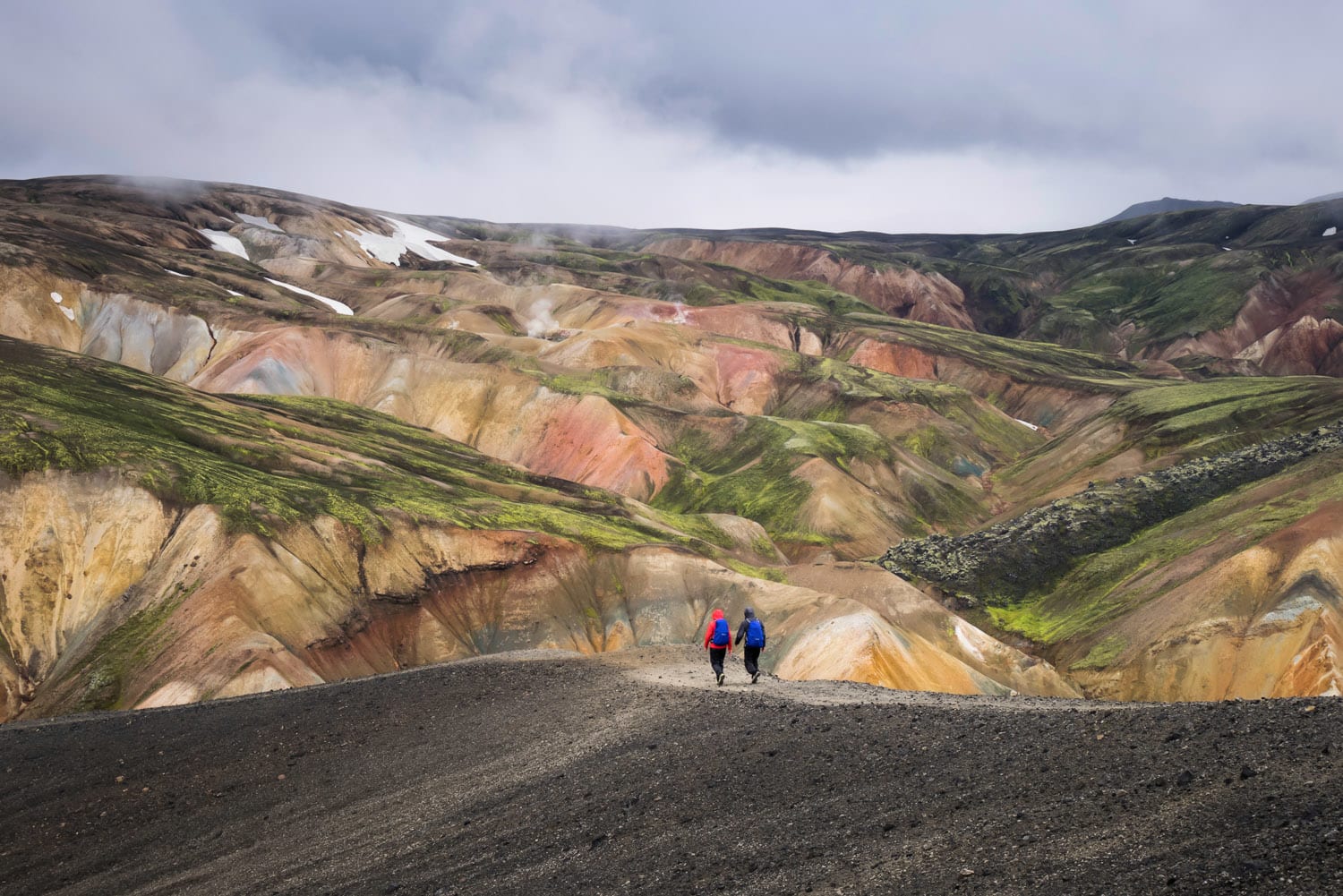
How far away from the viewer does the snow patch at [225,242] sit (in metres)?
186

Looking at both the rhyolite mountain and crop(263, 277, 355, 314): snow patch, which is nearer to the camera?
the rhyolite mountain

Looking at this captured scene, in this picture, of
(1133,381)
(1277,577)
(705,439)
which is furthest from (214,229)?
(1277,577)

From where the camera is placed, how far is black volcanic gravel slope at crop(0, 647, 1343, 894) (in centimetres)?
1031

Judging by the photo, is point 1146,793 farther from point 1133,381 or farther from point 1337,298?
point 1337,298

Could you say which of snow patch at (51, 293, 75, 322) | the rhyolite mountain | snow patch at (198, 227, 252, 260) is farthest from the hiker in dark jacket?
snow patch at (198, 227, 252, 260)

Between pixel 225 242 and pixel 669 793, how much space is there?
200 metres

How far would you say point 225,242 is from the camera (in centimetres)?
19038

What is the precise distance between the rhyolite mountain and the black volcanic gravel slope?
17.0 meters

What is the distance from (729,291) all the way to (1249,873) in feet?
596

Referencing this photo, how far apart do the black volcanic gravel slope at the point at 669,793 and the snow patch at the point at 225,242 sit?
583 ft

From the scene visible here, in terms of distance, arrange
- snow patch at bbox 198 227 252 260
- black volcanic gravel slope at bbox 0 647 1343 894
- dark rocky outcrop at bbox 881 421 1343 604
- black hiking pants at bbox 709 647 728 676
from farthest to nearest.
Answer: snow patch at bbox 198 227 252 260 → dark rocky outcrop at bbox 881 421 1343 604 → black hiking pants at bbox 709 647 728 676 → black volcanic gravel slope at bbox 0 647 1343 894

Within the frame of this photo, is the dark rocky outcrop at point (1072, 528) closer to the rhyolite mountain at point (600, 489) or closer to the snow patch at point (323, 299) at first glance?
the rhyolite mountain at point (600, 489)

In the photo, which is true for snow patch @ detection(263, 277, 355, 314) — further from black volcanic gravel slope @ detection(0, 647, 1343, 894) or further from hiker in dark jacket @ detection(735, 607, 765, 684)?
hiker in dark jacket @ detection(735, 607, 765, 684)

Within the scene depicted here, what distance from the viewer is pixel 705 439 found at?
4444 inches
